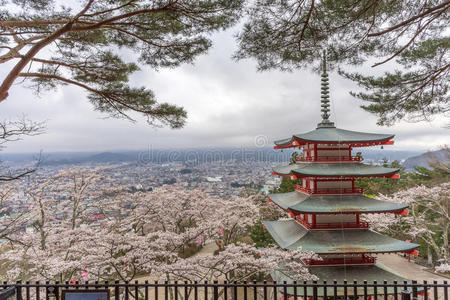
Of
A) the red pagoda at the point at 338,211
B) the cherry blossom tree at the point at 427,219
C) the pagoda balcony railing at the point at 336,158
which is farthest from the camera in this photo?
the cherry blossom tree at the point at 427,219

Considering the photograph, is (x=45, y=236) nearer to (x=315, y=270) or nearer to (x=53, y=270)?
(x=53, y=270)

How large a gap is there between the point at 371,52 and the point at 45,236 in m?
11.4

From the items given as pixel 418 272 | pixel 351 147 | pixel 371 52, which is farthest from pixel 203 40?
pixel 418 272

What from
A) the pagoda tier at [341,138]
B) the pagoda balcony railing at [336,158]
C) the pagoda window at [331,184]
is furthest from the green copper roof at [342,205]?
the pagoda tier at [341,138]

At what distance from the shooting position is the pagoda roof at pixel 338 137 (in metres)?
7.40

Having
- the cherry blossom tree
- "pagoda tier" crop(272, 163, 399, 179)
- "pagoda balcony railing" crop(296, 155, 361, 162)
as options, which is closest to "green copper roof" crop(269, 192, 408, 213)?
"pagoda tier" crop(272, 163, 399, 179)

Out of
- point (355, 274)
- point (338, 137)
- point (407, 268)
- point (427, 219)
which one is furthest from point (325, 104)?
point (427, 219)

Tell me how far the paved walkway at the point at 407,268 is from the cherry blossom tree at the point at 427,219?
0.93 metres

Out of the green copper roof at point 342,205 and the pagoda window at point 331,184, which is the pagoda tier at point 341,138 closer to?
the pagoda window at point 331,184

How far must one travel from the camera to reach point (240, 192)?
19.8 m

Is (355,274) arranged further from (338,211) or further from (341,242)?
(338,211)

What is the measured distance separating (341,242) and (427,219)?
40.7ft

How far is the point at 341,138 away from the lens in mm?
7680

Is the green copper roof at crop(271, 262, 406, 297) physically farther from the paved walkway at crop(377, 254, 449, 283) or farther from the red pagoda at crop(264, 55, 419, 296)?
the paved walkway at crop(377, 254, 449, 283)
